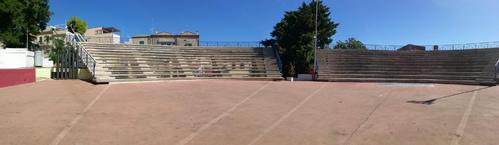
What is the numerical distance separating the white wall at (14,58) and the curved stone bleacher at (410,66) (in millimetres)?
18559

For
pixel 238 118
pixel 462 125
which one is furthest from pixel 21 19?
pixel 462 125

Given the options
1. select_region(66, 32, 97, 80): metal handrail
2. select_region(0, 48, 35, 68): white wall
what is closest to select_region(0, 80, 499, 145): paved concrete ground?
select_region(66, 32, 97, 80): metal handrail

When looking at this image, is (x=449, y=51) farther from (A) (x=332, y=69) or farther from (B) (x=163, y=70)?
(B) (x=163, y=70)

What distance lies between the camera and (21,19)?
119 ft

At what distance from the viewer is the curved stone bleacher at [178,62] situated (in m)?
25.1

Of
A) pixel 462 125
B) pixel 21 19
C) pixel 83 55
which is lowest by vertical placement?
pixel 462 125

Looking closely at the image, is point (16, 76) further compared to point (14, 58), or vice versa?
point (14, 58)

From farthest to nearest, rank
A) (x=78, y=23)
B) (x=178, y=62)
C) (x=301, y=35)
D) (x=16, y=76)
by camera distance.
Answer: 1. (x=78, y=23)
2. (x=301, y=35)
3. (x=178, y=62)
4. (x=16, y=76)

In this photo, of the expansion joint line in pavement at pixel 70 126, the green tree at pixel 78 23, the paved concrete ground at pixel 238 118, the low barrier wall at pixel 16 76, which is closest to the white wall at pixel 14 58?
the low barrier wall at pixel 16 76

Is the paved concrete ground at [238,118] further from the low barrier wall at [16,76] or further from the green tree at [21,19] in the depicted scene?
the green tree at [21,19]

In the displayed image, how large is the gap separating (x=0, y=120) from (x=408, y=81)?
23.0 m

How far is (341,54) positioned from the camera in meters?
33.2

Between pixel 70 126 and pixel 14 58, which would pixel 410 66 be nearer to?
pixel 70 126

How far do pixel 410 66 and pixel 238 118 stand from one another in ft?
71.8
